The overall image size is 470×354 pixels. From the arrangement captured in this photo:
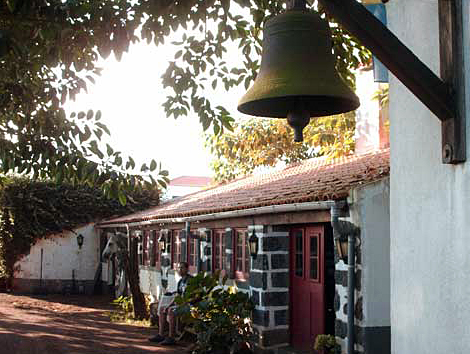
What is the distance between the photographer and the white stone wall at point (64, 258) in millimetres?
22297

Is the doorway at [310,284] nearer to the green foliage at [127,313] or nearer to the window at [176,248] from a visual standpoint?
the window at [176,248]

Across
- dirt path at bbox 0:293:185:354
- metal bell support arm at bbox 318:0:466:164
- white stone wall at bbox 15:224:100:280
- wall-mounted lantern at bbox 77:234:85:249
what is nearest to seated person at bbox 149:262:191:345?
dirt path at bbox 0:293:185:354

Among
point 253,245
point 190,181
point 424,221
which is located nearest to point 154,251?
point 253,245

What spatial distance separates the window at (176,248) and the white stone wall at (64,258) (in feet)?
29.4

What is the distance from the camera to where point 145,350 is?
446 inches

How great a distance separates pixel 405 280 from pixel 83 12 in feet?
15.0

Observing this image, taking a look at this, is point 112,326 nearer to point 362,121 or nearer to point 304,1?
point 362,121

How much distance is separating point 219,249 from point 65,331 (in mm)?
4137

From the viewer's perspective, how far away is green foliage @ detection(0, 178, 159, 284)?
2175 centimetres

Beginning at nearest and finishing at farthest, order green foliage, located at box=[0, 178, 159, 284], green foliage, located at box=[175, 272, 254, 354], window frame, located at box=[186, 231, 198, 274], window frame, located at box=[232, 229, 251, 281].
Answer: green foliage, located at box=[175, 272, 254, 354]
window frame, located at box=[232, 229, 251, 281]
window frame, located at box=[186, 231, 198, 274]
green foliage, located at box=[0, 178, 159, 284]

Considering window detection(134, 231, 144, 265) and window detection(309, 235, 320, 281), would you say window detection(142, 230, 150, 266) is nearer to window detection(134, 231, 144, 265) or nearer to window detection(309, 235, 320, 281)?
window detection(134, 231, 144, 265)

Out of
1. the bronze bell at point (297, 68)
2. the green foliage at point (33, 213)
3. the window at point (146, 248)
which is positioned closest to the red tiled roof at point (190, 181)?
the green foliage at point (33, 213)

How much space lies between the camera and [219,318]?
→ 985 cm

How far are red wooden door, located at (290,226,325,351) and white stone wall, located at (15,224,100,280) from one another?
48.5ft
